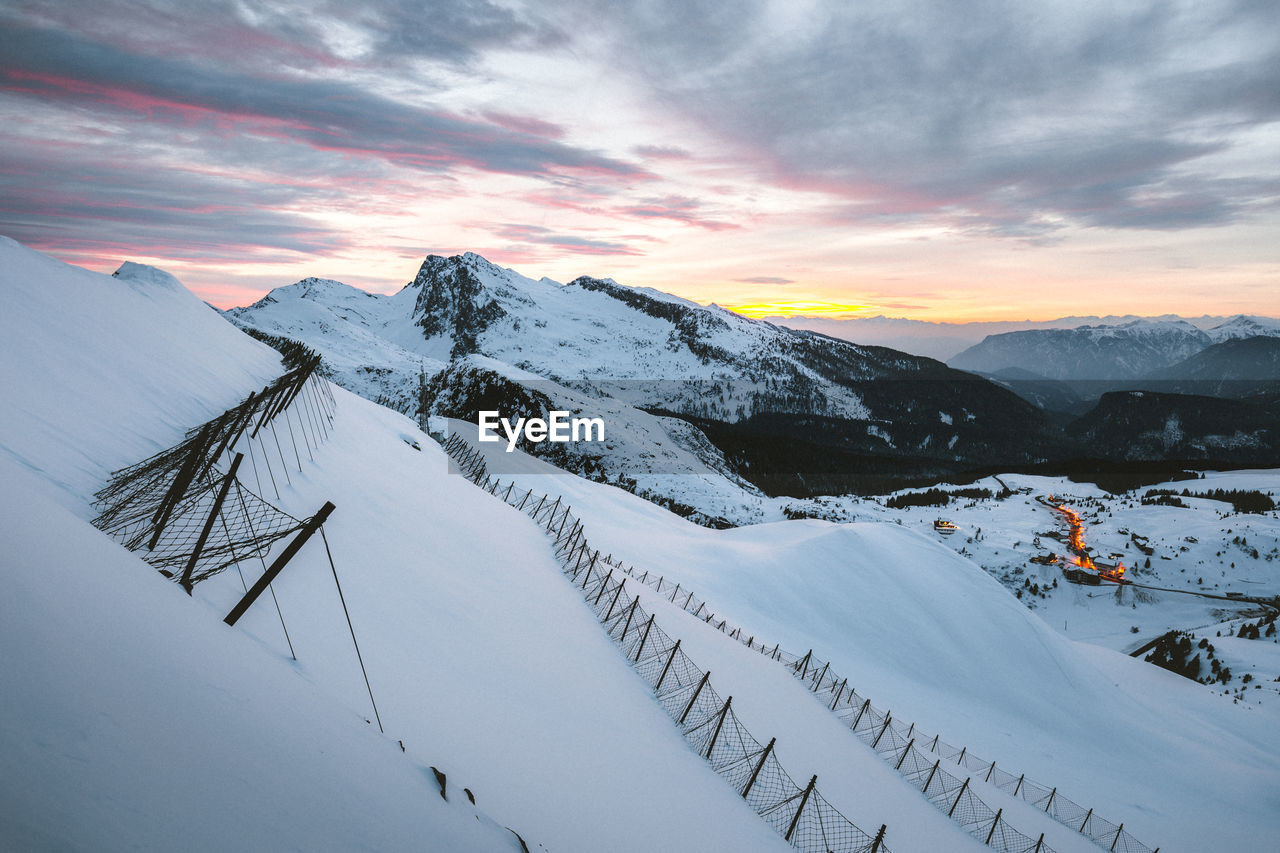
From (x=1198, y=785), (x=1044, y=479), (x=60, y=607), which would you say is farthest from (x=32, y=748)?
(x=1044, y=479)

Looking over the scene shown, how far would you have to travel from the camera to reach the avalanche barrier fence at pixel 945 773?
15.1 m

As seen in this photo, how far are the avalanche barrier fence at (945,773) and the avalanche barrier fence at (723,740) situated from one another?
1.01 metres

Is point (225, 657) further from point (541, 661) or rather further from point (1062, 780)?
point (1062, 780)

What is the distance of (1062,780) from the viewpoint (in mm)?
21594

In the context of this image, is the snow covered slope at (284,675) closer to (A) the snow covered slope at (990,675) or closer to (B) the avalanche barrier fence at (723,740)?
(B) the avalanche barrier fence at (723,740)

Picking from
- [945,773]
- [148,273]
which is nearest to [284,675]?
[945,773]

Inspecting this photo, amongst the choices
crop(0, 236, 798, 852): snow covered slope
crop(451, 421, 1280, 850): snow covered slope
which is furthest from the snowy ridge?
crop(0, 236, 798, 852): snow covered slope

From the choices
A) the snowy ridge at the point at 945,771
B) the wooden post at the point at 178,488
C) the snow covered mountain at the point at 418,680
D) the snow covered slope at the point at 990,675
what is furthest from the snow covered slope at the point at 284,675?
the snow covered slope at the point at 990,675

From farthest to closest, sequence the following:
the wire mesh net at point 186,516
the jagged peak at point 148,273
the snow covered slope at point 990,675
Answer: the jagged peak at point 148,273
the snow covered slope at point 990,675
the wire mesh net at point 186,516

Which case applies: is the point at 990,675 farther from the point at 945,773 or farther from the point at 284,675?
the point at 284,675

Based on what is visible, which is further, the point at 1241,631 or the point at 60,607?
the point at 1241,631

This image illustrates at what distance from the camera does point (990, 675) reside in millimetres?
28266

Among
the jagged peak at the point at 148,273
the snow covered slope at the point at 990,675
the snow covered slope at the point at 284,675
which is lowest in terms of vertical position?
the snow covered slope at the point at 990,675

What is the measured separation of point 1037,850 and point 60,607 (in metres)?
20.1
